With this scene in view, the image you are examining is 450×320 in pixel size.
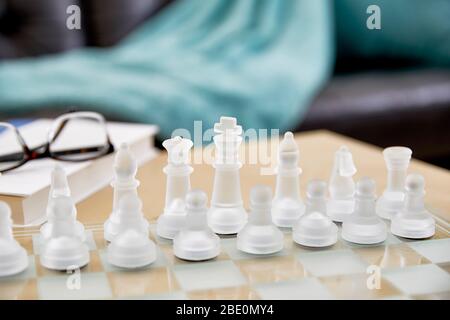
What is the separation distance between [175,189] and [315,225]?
17 cm

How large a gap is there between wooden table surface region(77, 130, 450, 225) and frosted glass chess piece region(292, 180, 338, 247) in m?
0.19

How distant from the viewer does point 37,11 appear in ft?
7.57

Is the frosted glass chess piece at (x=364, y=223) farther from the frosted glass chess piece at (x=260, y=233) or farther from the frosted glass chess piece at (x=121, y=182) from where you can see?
the frosted glass chess piece at (x=121, y=182)

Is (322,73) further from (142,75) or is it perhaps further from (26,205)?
(26,205)

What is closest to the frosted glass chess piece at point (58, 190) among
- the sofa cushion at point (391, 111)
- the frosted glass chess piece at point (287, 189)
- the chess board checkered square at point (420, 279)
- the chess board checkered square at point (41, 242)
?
the chess board checkered square at point (41, 242)

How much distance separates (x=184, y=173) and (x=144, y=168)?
0.35 m

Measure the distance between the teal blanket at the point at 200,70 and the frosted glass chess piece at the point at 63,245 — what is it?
1.13 metres

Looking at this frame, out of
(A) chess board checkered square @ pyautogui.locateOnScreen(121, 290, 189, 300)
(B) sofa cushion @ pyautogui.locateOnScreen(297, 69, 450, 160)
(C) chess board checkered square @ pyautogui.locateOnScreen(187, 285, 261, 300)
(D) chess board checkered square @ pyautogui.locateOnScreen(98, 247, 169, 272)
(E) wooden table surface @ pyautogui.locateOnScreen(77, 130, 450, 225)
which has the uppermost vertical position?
(D) chess board checkered square @ pyautogui.locateOnScreen(98, 247, 169, 272)

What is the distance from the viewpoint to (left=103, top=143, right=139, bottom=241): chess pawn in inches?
30.5

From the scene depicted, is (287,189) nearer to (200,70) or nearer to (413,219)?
(413,219)

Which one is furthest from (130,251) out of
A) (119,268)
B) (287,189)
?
(287,189)

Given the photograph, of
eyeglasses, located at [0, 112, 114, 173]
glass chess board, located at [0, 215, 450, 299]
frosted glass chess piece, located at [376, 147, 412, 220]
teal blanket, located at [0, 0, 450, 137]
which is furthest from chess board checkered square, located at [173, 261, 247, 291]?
teal blanket, located at [0, 0, 450, 137]

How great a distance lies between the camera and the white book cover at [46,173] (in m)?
0.88

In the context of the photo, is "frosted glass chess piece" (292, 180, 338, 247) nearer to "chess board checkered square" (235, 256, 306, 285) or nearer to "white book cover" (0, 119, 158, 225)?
"chess board checkered square" (235, 256, 306, 285)
